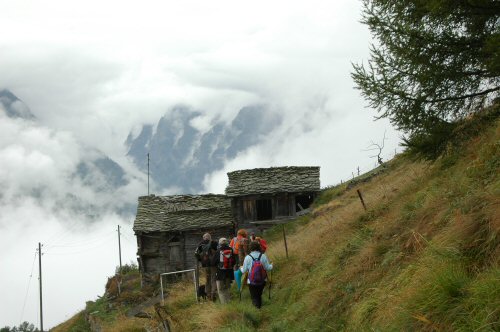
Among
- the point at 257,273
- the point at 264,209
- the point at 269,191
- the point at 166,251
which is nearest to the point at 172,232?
the point at 166,251

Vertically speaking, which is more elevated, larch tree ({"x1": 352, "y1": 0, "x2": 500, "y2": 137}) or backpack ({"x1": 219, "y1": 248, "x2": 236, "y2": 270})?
larch tree ({"x1": 352, "y1": 0, "x2": 500, "y2": 137})

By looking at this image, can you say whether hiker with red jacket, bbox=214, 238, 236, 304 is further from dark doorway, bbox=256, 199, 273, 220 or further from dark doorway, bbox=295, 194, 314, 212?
dark doorway, bbox=295, 194, 314, 212

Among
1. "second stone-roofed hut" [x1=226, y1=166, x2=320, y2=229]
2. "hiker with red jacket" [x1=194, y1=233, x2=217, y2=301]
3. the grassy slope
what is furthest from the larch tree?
"second stone-roofed hut" [x1=226, y1=166, x2=320, y2=229]

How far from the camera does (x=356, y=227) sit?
38.3 feet

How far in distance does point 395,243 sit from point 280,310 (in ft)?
10.7

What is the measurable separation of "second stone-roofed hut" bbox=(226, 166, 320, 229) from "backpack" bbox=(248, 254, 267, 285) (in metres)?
26.0

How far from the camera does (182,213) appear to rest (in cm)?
3650

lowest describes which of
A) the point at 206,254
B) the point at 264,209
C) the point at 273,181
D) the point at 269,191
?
the point at 206,254

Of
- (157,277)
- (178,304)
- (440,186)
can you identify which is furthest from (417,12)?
(157,277)

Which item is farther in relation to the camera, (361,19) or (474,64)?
(361,19)

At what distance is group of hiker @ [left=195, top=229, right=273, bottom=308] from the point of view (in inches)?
411

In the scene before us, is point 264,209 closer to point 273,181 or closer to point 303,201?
point 273,181

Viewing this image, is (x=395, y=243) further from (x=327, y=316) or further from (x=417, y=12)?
(x=417, y=12)

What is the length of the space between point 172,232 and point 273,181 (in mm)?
8950
